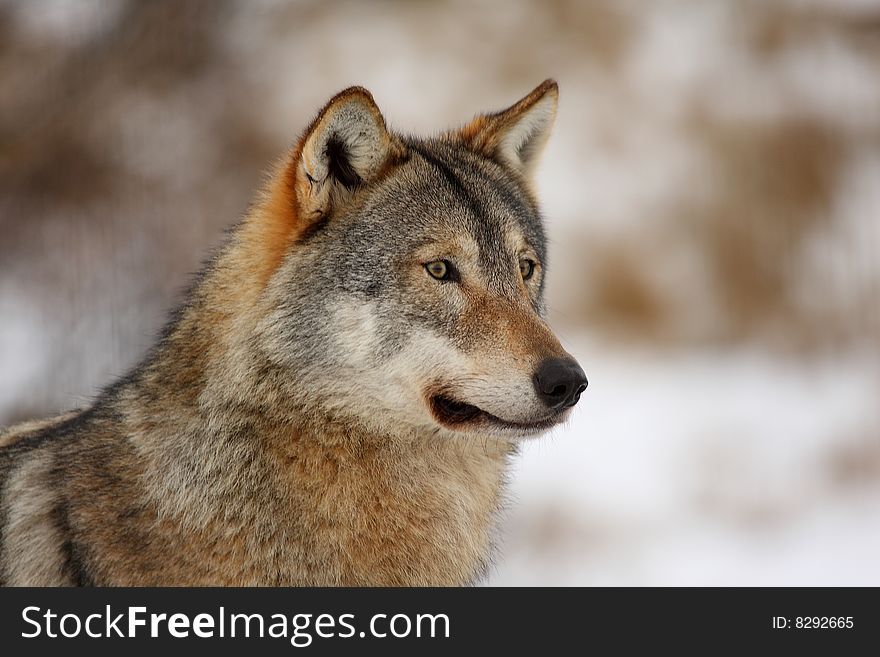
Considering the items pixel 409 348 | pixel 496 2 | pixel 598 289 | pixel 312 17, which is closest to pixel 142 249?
pixel 312 17

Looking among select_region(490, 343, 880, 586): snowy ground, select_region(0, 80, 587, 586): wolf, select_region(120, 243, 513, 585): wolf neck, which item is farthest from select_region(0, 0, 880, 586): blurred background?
select_region(0, 80, 587, 586): wolf

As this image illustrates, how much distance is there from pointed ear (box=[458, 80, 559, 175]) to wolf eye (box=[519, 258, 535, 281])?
635 mm

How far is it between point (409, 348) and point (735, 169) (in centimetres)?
1218

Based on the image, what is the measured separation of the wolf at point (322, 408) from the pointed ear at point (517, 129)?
63cm

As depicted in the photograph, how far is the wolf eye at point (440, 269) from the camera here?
3.34m

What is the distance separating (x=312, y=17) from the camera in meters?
13.5

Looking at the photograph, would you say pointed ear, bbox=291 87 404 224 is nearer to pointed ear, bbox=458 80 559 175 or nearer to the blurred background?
pointed ear, bbox=458 80 559 175

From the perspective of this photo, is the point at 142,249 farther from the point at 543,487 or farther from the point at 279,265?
the point at 279,265

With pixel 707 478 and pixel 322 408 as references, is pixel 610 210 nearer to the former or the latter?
pixel 707 478

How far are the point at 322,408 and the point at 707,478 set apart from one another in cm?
771

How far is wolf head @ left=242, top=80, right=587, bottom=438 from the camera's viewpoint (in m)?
3.16

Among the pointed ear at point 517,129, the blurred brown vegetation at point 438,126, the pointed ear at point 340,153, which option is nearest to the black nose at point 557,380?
the pointed ear at point 340,153

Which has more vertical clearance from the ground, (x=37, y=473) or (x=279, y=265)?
(x=279, y=265)
